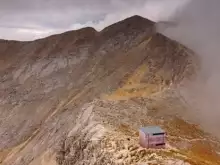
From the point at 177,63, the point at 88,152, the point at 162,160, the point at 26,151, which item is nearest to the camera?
the point at 162,160

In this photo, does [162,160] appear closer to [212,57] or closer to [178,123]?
[178,123]

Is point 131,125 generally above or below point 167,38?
below

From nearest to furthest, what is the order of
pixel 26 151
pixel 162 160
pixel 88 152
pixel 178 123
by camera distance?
pixel 162 160, pixel 88 152, pixel 178 123, pixel 26 151

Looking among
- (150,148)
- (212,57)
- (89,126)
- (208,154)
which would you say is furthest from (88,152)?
(212,57)

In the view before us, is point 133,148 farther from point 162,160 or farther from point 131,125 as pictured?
point 131,125

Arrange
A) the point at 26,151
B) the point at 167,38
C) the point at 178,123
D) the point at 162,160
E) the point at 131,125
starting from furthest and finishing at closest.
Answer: the point at 167,38 → the point at 26,151 → the point at 178,123 → the point at 131,125 → the point at 162,160

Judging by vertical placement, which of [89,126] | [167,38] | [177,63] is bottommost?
[89,126]

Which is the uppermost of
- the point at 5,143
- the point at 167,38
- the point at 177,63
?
the point at 167,38

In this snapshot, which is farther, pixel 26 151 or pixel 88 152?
pixel 26 151

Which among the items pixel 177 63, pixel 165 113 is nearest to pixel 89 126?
pixel 165 113
